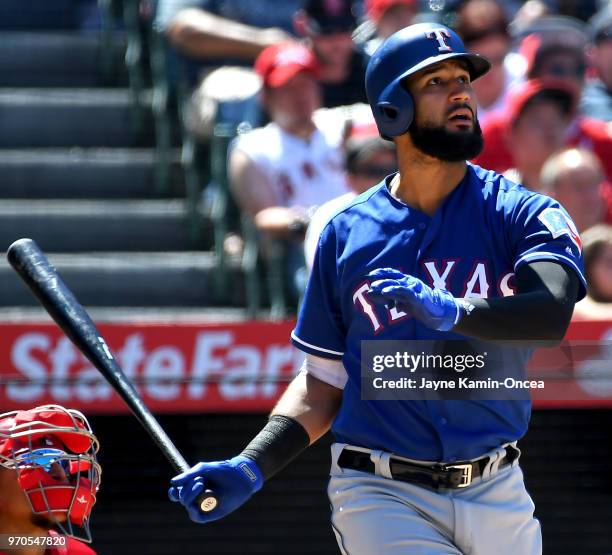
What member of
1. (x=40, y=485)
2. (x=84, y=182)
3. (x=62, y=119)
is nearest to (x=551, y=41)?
(x=84, y=182)

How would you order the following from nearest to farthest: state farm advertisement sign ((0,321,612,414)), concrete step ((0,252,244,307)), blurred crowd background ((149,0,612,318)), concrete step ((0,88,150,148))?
state farm advertisement sign ((0,321,612,414)) → blurred crowd background ((149,0,612,318)) → concrete step ((0,252,244,307)) → concrete step ((0,88,150,148))

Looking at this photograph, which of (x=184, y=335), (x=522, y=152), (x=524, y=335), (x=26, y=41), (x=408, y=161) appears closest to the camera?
(x=524, y=335)

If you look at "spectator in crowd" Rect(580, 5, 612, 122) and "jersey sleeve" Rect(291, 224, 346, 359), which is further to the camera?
"spectator in crowd" Rect(580, 5, 612, 122)

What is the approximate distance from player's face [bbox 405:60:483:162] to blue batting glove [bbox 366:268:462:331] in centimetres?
50

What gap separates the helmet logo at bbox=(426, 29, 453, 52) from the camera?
3.22m

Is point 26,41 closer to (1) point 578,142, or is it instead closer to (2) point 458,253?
(1) point 578,142

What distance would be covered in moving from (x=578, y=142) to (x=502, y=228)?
142 inches

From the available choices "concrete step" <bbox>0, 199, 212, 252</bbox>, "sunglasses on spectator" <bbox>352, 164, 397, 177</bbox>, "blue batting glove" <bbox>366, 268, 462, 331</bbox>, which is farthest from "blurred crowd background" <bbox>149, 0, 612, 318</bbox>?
"blue batting glove" <bbox>366, 268, 462, 331</bbox>

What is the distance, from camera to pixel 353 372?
3.21 m

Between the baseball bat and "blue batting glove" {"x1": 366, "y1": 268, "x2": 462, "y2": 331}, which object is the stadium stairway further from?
"blue batting glove" {"x1": 366, "y1": 268, "x2": 462, "y2": 331}

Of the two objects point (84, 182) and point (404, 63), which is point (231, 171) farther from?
point (404, 63)

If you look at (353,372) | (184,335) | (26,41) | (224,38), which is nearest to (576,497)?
(184,335)

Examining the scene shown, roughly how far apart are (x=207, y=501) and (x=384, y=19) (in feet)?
15.5

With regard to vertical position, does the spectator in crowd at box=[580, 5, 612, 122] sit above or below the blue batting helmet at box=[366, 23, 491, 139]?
below
